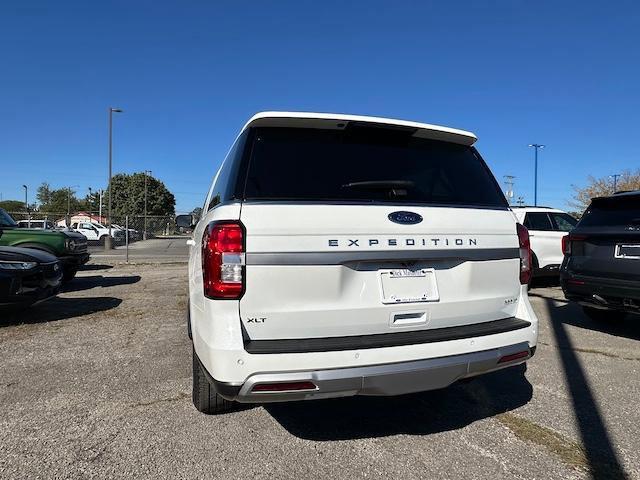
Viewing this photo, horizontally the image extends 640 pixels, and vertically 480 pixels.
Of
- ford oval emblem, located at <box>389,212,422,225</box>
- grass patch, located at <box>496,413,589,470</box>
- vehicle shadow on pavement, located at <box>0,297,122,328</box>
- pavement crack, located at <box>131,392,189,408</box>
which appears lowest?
grass patch, located at <box>496,413,589,470</box>

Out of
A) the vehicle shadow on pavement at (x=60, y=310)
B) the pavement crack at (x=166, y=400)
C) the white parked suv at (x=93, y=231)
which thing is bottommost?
the pavement crack at (x=166, y=400)

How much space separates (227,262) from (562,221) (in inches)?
384

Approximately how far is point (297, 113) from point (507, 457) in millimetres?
2357

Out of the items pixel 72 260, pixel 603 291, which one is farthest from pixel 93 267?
pixel 603 291

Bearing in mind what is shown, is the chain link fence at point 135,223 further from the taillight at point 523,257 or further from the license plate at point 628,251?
the taillight at point 523,257

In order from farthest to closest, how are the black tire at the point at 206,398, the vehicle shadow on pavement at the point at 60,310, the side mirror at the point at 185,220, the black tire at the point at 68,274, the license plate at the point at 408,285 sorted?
the black tire at the point at 68,274 < the vehicle shadow on pavement at the point at 60,310 < the side mirror at the point at 185,220 < the black tire at the point at 206,398 < the license plate at the point at 408,285

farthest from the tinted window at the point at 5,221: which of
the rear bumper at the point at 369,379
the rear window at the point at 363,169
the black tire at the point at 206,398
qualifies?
the rear bumper at the point at 369,379

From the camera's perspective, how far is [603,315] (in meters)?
6.53

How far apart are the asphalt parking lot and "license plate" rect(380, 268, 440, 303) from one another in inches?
36.9

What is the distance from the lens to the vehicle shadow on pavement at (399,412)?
10.4ft

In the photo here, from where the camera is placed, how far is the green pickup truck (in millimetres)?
9680

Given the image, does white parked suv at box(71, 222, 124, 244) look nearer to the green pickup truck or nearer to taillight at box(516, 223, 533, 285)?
the green pickup truck

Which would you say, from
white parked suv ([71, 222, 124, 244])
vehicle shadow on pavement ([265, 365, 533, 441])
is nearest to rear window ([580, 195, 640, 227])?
vehicle shadow on pavement ([265, 365, 533, 441])

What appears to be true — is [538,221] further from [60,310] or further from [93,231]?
[93,231]
